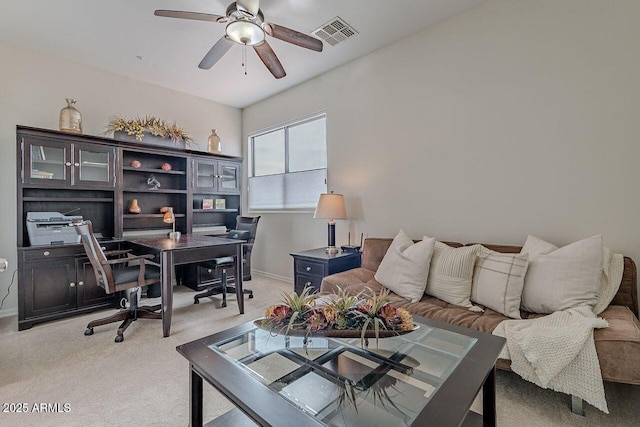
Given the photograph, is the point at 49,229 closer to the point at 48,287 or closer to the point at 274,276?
the point at 48,287

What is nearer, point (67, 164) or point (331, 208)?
point (67, 164)

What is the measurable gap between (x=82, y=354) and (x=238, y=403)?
2.02 metres

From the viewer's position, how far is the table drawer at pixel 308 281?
2840mm

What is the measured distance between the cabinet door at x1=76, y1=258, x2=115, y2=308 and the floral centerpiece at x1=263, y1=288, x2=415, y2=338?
109 inches

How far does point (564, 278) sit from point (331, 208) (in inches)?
81.1

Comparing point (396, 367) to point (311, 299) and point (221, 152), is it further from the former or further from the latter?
point (221, 152)

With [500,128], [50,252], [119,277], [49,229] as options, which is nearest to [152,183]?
[49,229]

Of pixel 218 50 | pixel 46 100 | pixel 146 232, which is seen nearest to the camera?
pixel 218 50

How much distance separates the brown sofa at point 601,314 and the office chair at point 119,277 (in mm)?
1667

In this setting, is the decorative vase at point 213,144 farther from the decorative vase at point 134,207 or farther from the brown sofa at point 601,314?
the brown sofa at point 601,314

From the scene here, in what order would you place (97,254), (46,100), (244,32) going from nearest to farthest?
(244,32), (97,254), (46,100)

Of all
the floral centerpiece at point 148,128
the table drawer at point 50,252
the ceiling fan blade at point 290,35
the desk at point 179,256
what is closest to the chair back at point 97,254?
the desk at point 179,256

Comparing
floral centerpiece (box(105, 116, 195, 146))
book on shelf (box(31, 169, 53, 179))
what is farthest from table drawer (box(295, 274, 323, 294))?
book on shelf (box(31, 169, 53, 179))

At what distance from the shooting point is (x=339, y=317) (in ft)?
4.46
